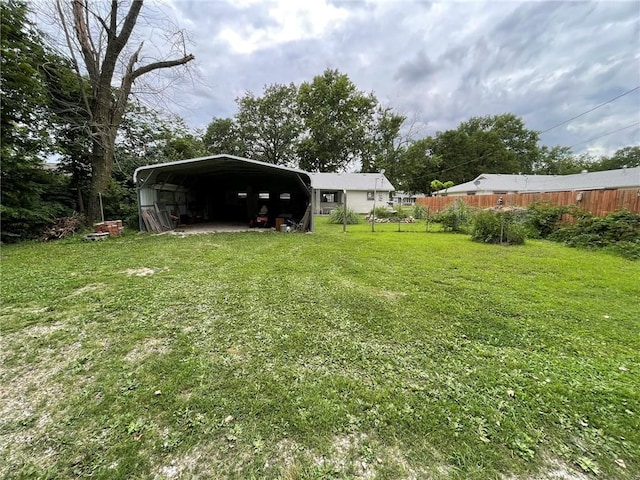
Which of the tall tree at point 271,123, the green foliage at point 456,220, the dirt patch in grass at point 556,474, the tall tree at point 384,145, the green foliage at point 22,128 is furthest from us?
the tall tree at point 384,145

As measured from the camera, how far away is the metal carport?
1022cm

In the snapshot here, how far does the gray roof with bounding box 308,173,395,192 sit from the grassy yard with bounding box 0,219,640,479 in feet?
54.6

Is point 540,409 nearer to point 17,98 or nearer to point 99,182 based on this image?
point 17,98

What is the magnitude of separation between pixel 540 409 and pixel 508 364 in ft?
1.61

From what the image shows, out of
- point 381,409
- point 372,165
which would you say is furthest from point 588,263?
point 372,165

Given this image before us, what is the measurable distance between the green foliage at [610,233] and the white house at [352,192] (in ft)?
43.4

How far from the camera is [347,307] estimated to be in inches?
132

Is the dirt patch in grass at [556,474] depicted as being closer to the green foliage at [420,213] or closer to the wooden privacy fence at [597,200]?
the wooden privacy fence at [597,200]

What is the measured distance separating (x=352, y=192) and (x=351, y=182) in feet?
3.04

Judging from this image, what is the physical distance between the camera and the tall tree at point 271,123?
2562 cm

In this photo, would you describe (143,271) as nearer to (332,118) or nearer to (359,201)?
(359,201)

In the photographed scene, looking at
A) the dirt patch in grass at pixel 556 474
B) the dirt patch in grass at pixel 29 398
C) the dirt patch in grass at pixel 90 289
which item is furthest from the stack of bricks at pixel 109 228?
the dirt patch in grass at pixel 556 474

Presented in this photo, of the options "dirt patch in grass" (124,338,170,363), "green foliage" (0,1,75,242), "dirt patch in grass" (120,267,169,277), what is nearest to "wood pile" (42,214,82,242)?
"green foliage" (0,1,75,242)

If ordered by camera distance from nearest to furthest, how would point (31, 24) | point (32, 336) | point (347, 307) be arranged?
point (32, 336) → point (347, 307) → point (31, 24)
